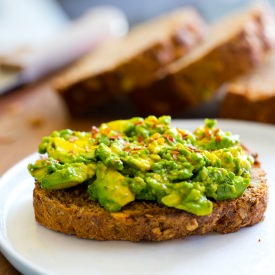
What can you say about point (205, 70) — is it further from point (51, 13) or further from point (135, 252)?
point (51, 13)

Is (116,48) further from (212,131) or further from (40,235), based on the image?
(40,235)

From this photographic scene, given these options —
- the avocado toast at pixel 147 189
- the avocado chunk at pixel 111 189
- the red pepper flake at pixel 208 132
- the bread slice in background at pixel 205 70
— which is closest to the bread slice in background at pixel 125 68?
the bread slice in background at pixel 205 70

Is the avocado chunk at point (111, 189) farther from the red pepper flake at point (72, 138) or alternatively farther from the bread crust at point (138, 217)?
the red pepper flake at point (72, 138)

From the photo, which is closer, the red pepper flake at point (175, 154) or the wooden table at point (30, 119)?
the red pepper flake at point (175, 154)

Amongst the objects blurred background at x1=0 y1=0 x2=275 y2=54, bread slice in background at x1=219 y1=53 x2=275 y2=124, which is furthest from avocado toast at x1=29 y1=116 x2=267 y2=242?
blurred background at x1=0 y1=0 x2=275 y2=54

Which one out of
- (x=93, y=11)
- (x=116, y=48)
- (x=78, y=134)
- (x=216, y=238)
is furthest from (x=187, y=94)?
(x=93, y=11)

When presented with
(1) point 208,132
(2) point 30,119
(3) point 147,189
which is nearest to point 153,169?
(3) point 147,189
